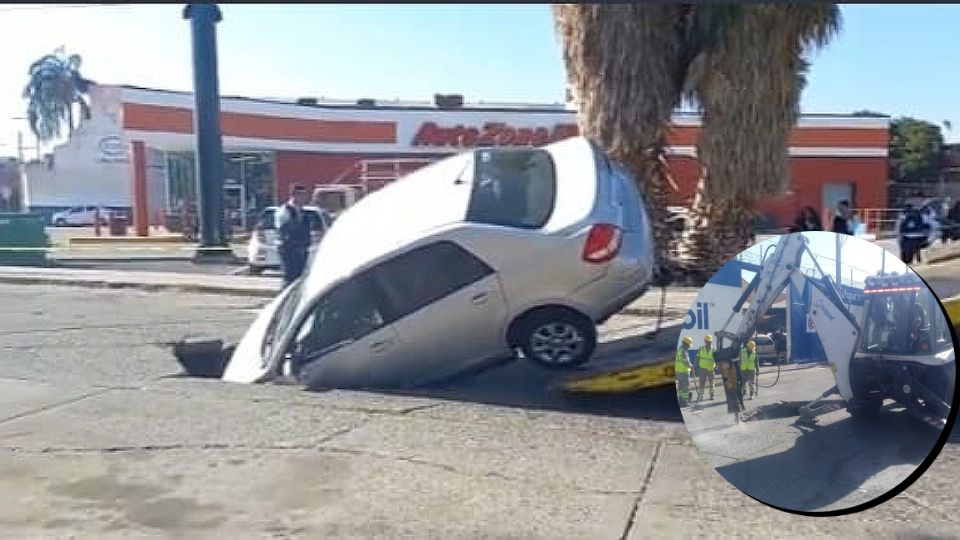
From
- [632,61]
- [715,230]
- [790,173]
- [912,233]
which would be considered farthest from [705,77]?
[912,233]

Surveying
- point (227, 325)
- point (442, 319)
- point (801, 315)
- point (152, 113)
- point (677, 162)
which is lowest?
point (227, 325)

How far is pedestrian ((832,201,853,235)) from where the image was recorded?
8844mm

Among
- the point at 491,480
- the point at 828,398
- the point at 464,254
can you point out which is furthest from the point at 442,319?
the point at 828,398

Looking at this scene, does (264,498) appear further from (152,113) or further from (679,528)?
(152,113)

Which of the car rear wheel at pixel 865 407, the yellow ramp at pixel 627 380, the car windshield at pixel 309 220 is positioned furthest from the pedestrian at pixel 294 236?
the car rear wheel at pixel 865 407

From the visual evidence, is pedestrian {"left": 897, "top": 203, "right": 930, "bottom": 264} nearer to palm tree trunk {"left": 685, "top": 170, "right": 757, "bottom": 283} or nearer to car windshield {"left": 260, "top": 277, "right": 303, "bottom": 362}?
palm tree trunk {"left": 685, "top": 170, "right": 757, "bottom": 283}

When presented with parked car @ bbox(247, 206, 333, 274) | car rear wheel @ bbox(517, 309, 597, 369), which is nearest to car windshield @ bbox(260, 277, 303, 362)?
car rear wheel @ bbox(517, 309, 597, 369)

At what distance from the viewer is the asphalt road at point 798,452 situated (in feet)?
11.7

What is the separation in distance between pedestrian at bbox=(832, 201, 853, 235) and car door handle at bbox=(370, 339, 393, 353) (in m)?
4.75

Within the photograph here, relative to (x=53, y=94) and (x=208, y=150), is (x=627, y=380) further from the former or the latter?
(x=53, y=94)

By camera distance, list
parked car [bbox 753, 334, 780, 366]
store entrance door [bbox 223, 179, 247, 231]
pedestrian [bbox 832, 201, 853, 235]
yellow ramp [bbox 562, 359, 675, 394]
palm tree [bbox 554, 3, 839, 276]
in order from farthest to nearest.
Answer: store entrance door [bbox 223, 179, 247, 231], palm tree [bbox 554, 3, 839, 276], pedestrian [bbox 832, 201, 853, 235], yellow ramp [bbox 562, 359, 675, 394], parked car [bbox 753, 334, 780, 366]

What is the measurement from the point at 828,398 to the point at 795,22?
878cm

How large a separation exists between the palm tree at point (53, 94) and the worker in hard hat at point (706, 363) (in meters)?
11.8

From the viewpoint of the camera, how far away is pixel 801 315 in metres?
3.39
